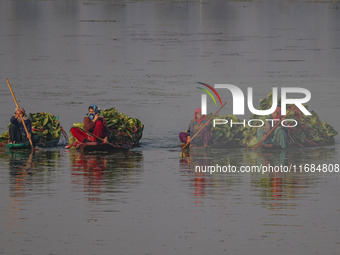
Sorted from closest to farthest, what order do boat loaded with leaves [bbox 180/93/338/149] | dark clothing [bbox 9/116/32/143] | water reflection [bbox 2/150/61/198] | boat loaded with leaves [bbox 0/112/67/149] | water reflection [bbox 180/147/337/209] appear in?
1. water reflection [bbox 180/147/337/209]
2. water reflection [bbox 2/150/61/198]
3. dark clothing [bbox 9/116/32/143]
4. boat loaded with leaves [bbox 180/93/338/149]
5. boat loaded with leaves [bbox 0/112/67/149]

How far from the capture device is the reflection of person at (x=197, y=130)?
3416 centimetres

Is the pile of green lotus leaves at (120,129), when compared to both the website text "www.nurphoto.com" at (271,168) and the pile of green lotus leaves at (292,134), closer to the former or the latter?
the pile of green lotus leaves at (292,134)

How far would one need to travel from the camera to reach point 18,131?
33.9 metres

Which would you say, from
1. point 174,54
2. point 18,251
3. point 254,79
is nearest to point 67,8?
point 174,54

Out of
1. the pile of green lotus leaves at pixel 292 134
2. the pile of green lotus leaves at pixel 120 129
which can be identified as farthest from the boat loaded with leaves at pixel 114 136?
the pile of green lotus leaves at pixel 292 134

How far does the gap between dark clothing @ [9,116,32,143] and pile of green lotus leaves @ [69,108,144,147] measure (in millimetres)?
1378

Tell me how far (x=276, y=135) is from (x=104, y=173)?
20.1ft

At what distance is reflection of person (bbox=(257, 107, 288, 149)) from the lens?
34281 millimetres

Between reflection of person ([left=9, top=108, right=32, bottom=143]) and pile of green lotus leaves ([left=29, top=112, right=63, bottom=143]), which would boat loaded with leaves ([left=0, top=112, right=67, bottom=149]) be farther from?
reflection of person ([left=9, top=108, right=32, bottom=143])

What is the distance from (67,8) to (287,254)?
11915cm

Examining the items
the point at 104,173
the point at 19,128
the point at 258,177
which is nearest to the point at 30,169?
the point at 104,173

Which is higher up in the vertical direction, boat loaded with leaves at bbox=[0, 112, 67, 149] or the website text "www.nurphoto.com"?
boat loaded with leaves at bbox=[0, 112, 67, 149]

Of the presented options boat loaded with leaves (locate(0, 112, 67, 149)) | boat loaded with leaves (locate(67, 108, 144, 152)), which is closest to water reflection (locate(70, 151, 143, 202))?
boat loaded with leaves (locate(67, 108, 144, 152))

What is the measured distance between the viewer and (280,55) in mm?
69562
